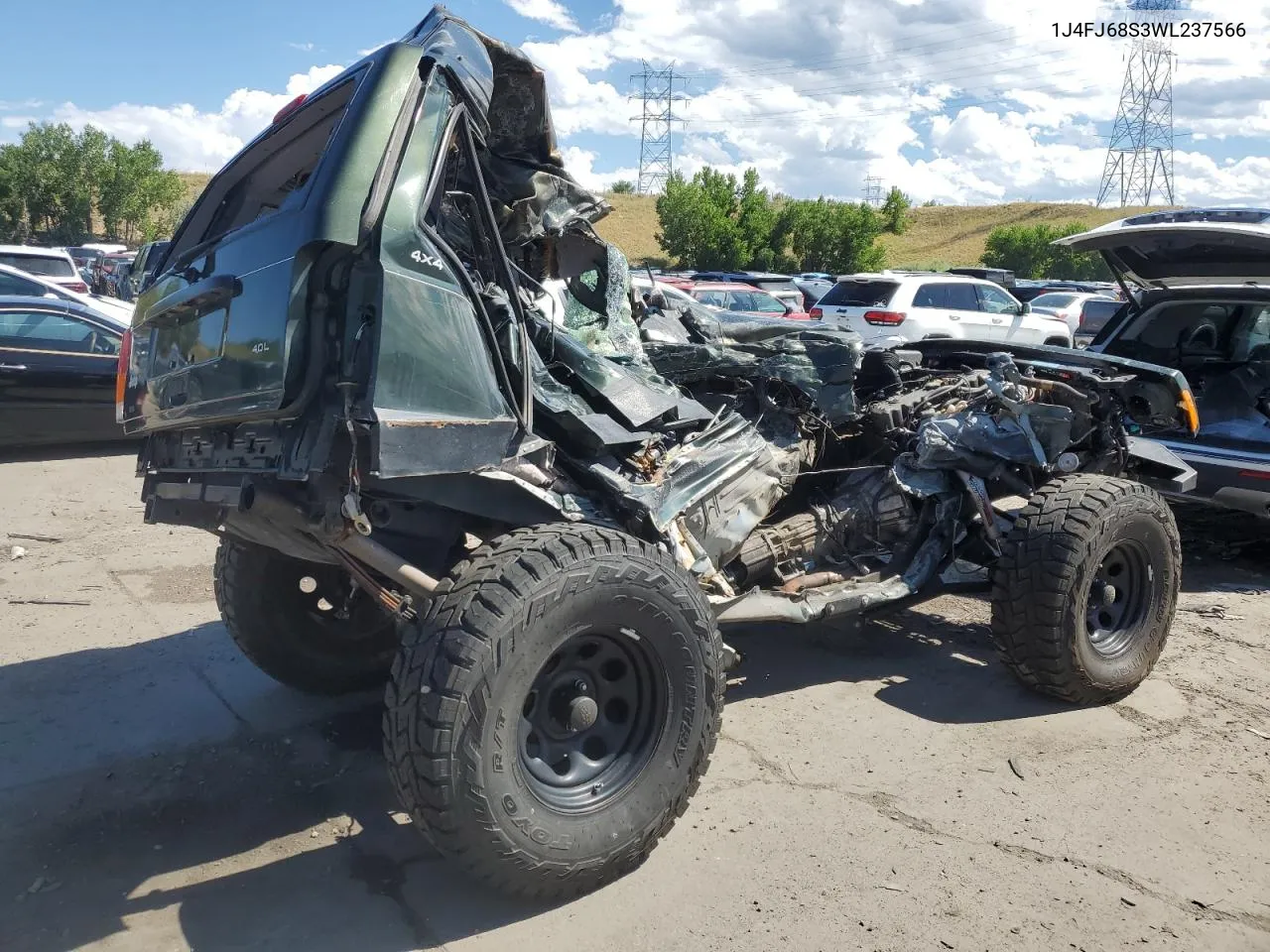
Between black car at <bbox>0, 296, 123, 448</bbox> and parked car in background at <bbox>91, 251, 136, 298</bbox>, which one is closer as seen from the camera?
black car at <bbox>0, 296, 123, 448</bbox>

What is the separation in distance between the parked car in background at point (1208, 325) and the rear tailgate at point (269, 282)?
13.7 feet

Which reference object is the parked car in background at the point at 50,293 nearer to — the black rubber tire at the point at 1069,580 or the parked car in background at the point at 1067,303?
the black rubber tire at the point at 1069,580

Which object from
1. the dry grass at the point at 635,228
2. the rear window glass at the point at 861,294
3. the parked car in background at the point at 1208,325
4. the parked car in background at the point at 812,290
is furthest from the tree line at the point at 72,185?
the parked car in background at the point at 1208,325

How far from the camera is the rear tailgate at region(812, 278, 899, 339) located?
16.3 metres

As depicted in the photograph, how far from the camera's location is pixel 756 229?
145ft

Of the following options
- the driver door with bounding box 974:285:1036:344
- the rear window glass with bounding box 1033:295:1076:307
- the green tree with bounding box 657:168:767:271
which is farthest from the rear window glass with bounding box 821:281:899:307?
the green tree with bounding box 657:168:767:271

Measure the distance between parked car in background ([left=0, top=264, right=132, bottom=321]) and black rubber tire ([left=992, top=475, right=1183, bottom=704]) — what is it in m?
9.90

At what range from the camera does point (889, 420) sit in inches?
198

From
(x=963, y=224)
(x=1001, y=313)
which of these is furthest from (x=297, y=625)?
(x=963, y=224)

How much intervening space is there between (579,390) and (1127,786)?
2637 mm

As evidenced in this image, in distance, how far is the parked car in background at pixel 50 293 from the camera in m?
11.2

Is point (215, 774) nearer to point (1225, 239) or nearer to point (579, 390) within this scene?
point (579, 390)

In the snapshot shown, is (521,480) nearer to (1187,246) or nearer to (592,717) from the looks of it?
(592,717)

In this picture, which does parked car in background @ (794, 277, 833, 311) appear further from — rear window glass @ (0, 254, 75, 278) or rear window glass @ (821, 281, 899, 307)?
rear window glass @ (0, 254, 75, 278)
